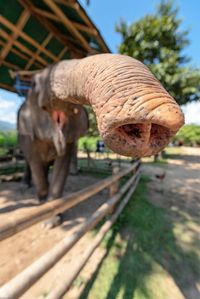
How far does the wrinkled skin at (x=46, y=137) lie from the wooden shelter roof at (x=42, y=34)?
3.79 ft

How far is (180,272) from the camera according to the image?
2434 mm

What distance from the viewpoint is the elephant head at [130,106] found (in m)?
0.87

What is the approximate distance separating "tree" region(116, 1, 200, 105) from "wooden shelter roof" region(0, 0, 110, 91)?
7494mm

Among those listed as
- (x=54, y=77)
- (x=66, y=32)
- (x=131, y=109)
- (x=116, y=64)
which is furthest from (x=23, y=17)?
(x=131, y=109)

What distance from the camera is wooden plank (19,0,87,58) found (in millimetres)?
3266

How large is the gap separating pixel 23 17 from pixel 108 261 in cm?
356

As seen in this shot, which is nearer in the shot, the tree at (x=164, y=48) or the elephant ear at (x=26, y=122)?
the elephant ear at (x=26, y=122)

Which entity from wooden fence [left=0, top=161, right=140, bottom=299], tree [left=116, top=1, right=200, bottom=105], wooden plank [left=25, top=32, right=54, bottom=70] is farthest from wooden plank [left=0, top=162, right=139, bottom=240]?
tree [left=116, top=1, right=200, bottom=105]

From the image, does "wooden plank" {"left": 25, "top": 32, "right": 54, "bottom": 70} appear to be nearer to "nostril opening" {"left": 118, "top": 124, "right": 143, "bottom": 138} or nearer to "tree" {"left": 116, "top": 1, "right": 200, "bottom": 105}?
"nostril opening" {"left": 118, "top": 124, "right": 143, "bottom": 138}

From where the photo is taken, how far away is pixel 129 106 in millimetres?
906

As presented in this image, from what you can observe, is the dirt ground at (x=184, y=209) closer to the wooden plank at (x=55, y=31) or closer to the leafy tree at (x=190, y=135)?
the wooden plank at (x=55, y=31)

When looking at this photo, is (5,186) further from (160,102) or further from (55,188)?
(160,102)

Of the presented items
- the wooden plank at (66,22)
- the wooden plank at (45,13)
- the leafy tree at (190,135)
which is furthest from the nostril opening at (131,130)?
the leafy tree at (190,135)

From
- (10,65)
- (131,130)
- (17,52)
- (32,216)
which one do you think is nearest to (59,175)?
(32,216)
